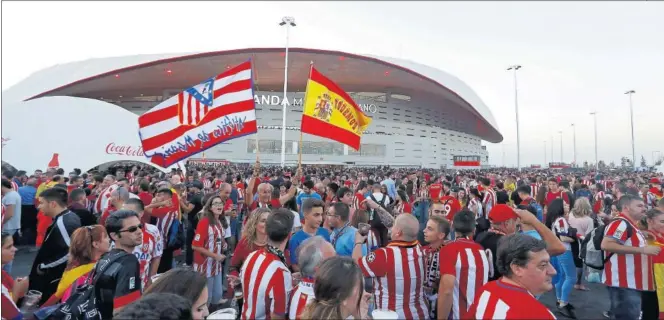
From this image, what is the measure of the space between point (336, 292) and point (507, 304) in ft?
2.45

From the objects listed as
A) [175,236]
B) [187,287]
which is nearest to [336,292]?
[187,287]

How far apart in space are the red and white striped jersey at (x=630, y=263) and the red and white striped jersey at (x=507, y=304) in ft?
7.89

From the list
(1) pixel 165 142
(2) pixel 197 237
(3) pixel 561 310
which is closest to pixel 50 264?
(2) pixel 197 237

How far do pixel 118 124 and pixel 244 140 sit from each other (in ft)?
86.5

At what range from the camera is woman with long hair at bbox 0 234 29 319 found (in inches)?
73.1

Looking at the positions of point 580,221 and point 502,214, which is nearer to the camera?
point 502,214

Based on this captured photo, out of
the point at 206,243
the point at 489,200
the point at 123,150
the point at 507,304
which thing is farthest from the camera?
the point at 123,150

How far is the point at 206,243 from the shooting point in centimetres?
388

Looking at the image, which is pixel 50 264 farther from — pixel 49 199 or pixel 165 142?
pixel 165 142

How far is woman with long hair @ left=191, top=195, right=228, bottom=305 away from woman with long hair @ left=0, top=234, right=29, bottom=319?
5.41 ft

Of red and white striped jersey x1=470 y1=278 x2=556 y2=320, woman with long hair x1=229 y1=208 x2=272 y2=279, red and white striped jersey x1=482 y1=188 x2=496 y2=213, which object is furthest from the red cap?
red and white striped jersey x1=482 y1=188 x2=496 y2=213

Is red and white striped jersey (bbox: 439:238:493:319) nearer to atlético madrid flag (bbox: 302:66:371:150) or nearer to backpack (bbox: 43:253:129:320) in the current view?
backpack (bbox: 43:253:129:320)

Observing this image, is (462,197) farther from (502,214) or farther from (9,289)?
(9,289)

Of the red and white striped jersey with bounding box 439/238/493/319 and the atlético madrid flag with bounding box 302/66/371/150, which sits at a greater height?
the atlético madrid flag with bounding box 302/66/371/150
